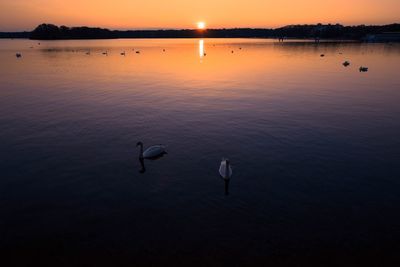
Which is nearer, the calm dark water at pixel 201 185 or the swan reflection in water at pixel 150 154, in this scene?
the calm dark water at pixel 201 185

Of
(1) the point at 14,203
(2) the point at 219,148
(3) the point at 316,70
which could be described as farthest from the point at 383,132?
(3) the point at 316,70

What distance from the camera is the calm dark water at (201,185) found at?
13.3 m

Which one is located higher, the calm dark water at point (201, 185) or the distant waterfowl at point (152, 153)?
the distant waterfowl at point (152, 153)

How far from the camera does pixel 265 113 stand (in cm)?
3519

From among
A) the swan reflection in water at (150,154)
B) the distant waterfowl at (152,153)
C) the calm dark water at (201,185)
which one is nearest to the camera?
the calm dark water at (201,185)

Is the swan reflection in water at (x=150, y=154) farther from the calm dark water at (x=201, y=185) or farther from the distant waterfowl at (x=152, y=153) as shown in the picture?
the calm dark water at (x=201, y=185)

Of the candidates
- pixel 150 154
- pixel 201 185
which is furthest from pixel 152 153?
pixel 201 185

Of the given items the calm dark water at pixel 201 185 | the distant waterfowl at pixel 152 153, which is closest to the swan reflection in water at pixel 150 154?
the distant waterfowl at pixel 152 153

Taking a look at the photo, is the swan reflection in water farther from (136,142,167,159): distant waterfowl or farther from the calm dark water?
the calm dark water

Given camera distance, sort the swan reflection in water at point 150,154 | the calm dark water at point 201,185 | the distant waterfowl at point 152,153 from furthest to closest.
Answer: the distant waterfowl at point 152,153 → the swan reflection in water at point 150,154 → the calm dark water at point 201,185

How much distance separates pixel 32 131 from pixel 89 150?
29.2 feet

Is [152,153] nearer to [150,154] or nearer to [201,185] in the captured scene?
[150,154]

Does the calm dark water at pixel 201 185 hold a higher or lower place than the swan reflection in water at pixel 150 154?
lower

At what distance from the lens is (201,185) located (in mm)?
18750
